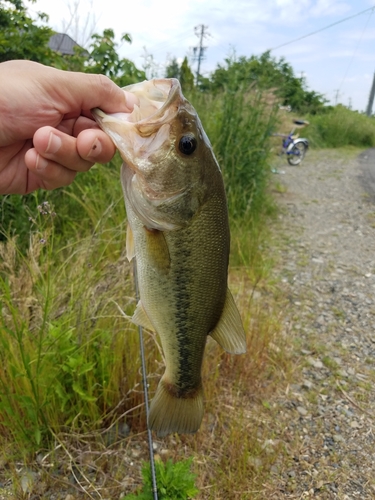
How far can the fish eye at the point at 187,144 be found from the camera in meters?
1.39

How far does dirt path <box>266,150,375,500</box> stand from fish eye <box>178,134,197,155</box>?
87.2 inches

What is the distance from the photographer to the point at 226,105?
20.3 feet

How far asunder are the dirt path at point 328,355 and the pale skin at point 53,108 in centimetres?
228

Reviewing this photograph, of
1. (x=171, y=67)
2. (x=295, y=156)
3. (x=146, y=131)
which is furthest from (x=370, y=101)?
(x=146, y=131)

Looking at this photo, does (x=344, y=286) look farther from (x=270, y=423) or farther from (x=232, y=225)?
(x=270, y=423)

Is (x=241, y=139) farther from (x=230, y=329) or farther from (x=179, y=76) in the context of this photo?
(x=179, y=76)

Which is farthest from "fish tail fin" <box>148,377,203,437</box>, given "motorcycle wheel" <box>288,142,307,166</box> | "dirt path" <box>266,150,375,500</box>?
"motorcycle wheel" <box>288,142,307,166</box>

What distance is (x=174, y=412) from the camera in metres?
1.67

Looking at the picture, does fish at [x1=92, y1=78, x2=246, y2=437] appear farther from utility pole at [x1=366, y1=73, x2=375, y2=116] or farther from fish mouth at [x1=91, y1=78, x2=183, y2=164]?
utility pole at [x1=366, y1=73, x2=375, y2=116]

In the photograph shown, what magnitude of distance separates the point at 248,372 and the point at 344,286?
2601mm

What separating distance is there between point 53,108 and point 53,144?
25 cm

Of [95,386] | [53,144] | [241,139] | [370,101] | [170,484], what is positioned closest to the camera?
[53,144]

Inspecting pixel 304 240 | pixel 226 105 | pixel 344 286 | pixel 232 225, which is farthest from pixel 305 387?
pixel 226 105

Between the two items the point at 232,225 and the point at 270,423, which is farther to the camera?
the point at 232,225
